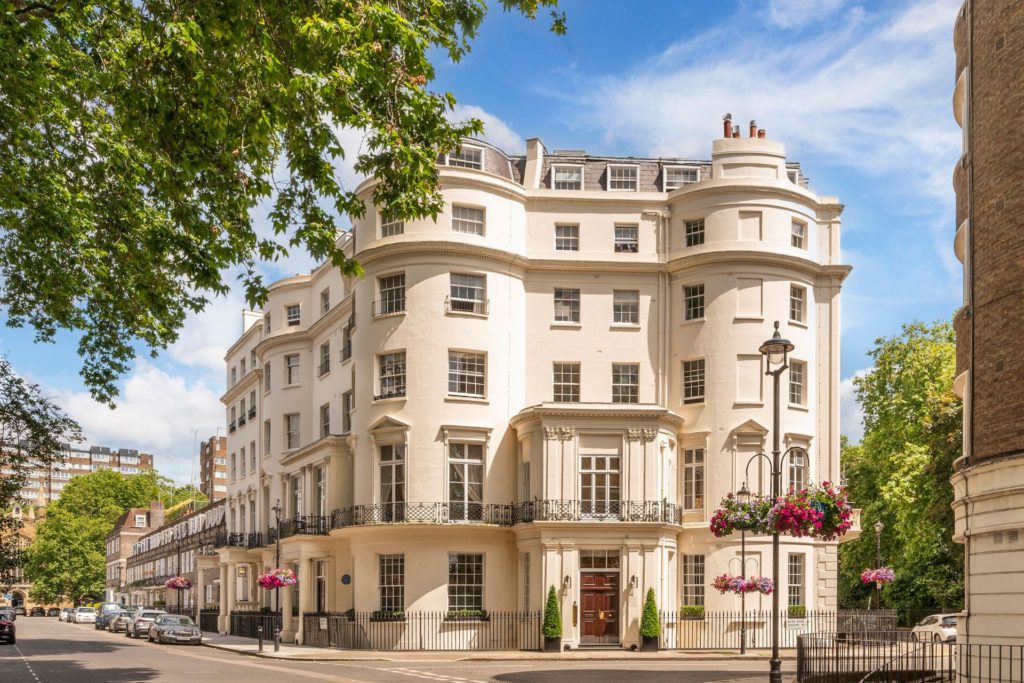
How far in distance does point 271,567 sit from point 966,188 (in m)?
41.8

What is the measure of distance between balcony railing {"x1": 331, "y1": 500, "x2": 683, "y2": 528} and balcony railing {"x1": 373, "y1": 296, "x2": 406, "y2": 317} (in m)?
6.95

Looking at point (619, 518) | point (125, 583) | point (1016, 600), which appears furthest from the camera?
point (125, 583)

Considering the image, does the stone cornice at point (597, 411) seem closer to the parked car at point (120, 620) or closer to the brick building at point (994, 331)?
the brick building at point (994, 331)

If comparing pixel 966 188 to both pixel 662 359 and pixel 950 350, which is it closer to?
pixel 662 359

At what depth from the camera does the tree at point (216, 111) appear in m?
14.7

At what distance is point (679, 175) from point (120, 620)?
A: 4174 cm

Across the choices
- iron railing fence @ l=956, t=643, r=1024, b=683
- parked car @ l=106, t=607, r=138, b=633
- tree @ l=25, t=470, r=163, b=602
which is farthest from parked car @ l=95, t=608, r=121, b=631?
iron railing fence @ l=956, t=643, r=1024, b=683

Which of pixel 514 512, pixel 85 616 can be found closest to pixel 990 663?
pixel 514 512

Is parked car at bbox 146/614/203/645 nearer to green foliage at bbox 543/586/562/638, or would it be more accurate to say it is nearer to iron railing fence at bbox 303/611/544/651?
iron railing fence at bbox 303/611/544/651

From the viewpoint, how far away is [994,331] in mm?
19062

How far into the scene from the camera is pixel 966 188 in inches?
846

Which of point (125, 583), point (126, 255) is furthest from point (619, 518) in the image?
point (125, 583)

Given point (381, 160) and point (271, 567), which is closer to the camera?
point (381, 160)

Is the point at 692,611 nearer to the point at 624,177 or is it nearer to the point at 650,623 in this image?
the point at 650,623
